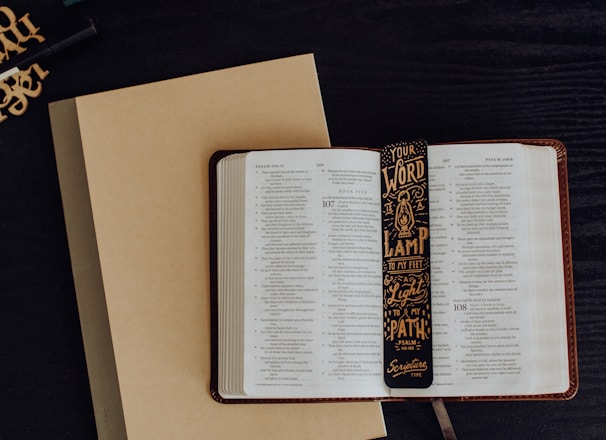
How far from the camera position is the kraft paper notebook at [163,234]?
2.02 feet

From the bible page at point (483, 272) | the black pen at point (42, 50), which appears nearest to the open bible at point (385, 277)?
the bible page at point (483, 272)

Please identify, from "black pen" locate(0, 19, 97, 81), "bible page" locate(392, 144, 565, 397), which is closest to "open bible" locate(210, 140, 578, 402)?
"bible page" locate(392, 144, 565, 397)

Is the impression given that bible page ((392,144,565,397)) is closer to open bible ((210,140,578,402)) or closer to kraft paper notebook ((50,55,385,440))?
open bible ((210,140,578,402))

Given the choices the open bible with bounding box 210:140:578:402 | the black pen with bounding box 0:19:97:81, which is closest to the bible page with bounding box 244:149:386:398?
the open bible with bounding box 210:140:578:402

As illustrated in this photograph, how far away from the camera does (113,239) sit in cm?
62

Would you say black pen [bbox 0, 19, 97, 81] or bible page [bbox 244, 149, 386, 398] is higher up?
black pen [bbox 0, 19, 97, 81]

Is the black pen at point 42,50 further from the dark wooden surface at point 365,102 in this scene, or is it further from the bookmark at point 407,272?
the bookmark at point 407,272

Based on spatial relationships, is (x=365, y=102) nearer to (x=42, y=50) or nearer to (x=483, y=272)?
(x=483, y=272)

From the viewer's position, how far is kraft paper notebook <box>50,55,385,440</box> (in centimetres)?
62

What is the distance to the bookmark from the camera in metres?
0.58

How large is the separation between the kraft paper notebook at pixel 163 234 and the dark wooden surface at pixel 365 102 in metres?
0.02

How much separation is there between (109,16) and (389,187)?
326mm

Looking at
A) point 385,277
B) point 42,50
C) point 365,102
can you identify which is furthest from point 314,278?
point 42,50

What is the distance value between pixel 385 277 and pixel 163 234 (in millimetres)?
217
